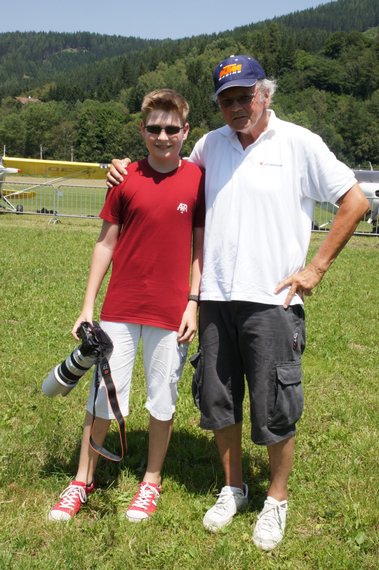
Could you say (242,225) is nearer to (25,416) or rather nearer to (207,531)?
(207,531)

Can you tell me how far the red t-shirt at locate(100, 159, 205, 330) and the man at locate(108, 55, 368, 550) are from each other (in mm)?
100

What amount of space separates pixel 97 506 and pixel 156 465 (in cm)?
36

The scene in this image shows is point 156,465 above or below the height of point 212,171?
below

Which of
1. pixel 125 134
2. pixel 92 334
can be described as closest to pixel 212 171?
pixel 92 334

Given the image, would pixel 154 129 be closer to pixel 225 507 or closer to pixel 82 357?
pixel 82 357

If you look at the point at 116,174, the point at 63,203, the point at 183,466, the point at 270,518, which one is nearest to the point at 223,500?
the point at 270,518

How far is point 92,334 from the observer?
3.04 m

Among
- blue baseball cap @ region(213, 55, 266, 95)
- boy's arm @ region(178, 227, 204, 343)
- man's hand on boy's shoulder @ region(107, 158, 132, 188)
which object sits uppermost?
blue baseball cap @ region(213, 55, 266, 95)

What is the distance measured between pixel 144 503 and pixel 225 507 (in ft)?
1.35

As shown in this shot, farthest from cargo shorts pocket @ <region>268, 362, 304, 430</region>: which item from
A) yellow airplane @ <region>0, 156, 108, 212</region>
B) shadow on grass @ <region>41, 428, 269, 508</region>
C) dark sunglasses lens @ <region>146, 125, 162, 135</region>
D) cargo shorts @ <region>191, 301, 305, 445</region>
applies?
yellow airplane @ <region>0, 156, 108, 212</region>

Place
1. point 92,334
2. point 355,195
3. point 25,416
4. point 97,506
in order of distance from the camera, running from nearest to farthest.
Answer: point 355,195
point 92,334
point 97,506
point 25,416

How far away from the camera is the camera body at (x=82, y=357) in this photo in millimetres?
3039

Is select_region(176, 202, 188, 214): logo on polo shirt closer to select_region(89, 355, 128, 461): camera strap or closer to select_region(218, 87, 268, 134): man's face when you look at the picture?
select_region(218, 87, 268, 134): man's face

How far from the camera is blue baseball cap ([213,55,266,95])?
2.77 m
